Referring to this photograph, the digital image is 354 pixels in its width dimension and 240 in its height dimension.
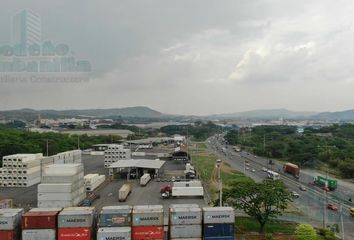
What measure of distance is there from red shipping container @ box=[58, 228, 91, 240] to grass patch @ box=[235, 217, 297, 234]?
8271 millimetres

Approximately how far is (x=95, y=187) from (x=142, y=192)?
14.6ft

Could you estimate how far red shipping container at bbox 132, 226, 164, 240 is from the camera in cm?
1581

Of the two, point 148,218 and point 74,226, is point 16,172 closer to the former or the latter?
point 74,226

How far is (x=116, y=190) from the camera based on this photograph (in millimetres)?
31188

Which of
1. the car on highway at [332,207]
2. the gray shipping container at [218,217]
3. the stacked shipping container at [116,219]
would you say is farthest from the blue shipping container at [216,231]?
the car on highway at [332,207]

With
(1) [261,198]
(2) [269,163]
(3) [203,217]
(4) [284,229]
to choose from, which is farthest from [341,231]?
(2) [269,163]

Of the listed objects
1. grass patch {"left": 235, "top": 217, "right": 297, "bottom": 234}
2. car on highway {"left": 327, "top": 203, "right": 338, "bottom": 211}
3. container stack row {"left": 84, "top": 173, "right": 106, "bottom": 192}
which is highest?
container stack row {"left": 84, "top": 173, "right": 106, "bottom": 192}

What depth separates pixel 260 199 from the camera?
67.4 ft

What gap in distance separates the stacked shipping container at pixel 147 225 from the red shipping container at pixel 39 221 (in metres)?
3.32

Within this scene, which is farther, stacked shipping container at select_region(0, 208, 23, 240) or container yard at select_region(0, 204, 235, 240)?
container yard at select_region(0, 204, 235, 240)

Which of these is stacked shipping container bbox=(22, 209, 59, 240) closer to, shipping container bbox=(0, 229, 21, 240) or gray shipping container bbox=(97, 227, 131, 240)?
shipping container bbox=(0, 229, 21, 240)

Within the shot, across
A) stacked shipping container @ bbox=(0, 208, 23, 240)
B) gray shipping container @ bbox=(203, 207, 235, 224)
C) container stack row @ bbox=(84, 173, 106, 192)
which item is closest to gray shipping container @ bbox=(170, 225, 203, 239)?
gray shipping container @ bbox=(203, 207, 235, 224)

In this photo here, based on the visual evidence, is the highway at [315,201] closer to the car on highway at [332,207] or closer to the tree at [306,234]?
the car on highway at [332,207]

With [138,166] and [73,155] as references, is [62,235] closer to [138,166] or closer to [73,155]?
[138,166]
